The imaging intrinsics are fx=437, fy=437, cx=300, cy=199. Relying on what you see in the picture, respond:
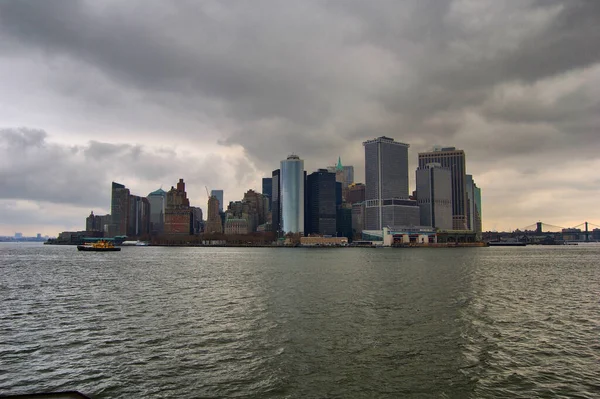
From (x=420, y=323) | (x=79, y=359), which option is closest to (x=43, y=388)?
(x=79, y=359)

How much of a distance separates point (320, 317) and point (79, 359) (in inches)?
896

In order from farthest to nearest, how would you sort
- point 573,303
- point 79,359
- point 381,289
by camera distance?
point 381,289
point 573,303
point 79,359

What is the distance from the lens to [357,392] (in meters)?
23.8

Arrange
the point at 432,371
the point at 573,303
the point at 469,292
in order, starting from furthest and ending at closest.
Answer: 1. the point at 469,292
2. the point at 573,303
3. the point at 432,371

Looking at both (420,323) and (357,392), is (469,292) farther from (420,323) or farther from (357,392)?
(357,392)

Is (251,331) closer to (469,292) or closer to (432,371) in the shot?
(432,371)

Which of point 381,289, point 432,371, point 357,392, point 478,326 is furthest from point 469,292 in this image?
point 357,392

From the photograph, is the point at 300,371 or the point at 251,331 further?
the point at 251,331

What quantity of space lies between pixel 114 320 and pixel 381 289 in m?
41.5

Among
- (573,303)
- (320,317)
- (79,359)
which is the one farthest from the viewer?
(573,303)

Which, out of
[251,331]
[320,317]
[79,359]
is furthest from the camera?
[320,317]

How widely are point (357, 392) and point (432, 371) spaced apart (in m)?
6.22

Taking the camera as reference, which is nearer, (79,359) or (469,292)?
(79,359)

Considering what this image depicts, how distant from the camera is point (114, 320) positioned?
43750 mm
